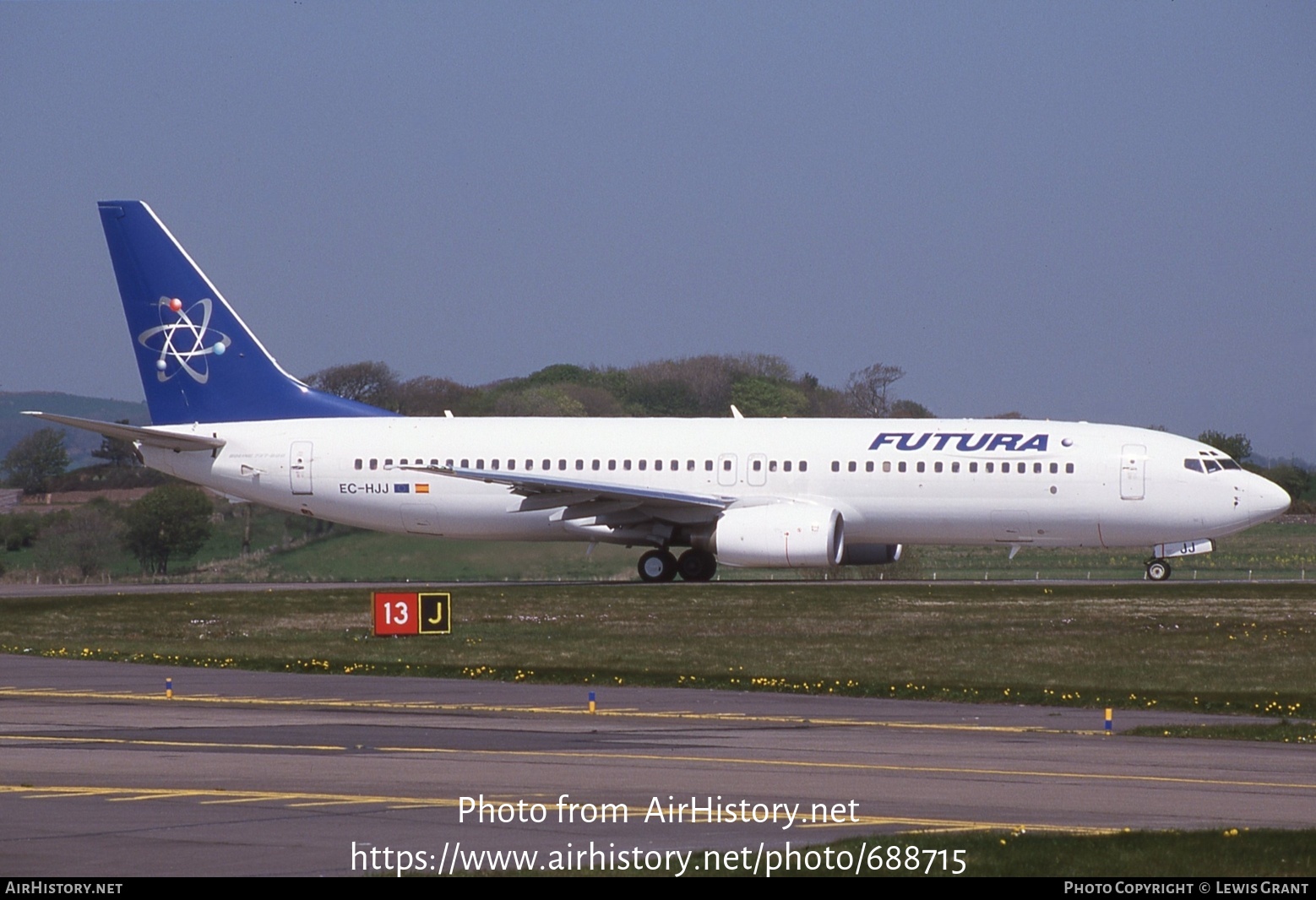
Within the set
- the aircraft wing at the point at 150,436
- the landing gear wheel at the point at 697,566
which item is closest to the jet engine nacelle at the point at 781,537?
the landing gear wheel at the point at 697,566

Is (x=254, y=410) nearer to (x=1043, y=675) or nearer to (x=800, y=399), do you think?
(x=1043, y=675)

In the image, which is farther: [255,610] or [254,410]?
[254,410]

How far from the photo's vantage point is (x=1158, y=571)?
38125 millimetres

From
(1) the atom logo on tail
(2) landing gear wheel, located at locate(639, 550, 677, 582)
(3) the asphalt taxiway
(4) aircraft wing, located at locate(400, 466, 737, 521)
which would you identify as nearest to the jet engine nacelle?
(4) aircraft wing, located at locate(400, 466, 737, 521)

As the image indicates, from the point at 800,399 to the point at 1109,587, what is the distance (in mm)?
51742

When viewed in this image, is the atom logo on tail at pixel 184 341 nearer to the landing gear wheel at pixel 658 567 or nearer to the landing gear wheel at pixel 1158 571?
the landing gear wheel at pixel 658 567

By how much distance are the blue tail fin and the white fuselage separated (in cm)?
65

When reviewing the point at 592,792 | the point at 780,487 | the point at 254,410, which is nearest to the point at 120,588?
the point at 254,410

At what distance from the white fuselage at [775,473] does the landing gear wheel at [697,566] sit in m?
1.27

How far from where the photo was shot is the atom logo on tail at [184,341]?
40.7 meters

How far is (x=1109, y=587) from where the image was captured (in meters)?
34.6

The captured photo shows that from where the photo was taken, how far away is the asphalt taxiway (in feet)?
34.7

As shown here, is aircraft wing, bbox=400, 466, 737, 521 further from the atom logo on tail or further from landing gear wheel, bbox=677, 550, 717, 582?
the atom logo on tail

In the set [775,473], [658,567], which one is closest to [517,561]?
[658,567]
